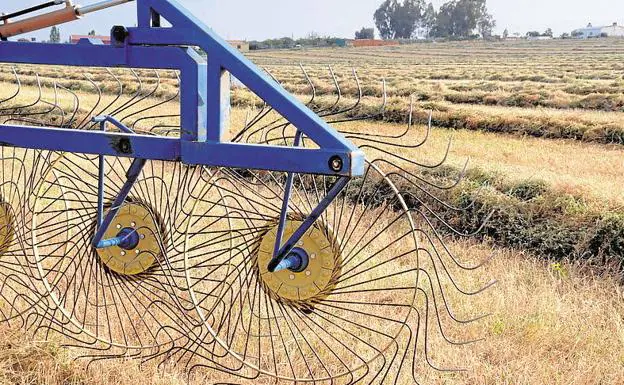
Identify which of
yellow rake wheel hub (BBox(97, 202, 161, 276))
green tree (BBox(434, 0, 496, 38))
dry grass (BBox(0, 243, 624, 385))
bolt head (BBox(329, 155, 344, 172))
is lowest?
dry grass (BBox(0, 243, 624, 385))

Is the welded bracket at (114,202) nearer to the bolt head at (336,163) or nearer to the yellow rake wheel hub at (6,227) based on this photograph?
the yellow rake wheel hub at (6,227)

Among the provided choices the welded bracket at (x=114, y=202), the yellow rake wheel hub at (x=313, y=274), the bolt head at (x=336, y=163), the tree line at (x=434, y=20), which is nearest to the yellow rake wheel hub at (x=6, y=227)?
the welded bracket at (x=114, y=202)

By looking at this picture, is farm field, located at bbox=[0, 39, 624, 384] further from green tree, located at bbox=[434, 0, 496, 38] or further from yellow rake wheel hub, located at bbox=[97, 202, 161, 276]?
green tree, located at bbox=[434, 0, 496, 38]

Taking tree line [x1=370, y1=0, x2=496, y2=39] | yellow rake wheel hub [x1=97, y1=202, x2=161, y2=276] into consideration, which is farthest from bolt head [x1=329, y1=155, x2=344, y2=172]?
tree line [x1=370, y1=0, x2=496, y2=39]

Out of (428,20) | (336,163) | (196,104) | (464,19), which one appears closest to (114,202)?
(196,104)

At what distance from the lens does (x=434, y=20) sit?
107 metres

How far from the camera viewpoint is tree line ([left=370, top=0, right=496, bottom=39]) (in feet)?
328

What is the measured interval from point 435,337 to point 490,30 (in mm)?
102432

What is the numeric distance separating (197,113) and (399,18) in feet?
353

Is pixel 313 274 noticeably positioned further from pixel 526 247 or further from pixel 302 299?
pixel 526 247

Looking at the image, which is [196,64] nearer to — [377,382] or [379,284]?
[377,382]

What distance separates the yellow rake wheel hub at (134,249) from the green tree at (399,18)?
106574 millimetres

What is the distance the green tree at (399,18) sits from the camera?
107m

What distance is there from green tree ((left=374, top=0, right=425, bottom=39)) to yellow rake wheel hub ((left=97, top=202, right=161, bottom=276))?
10657cm
